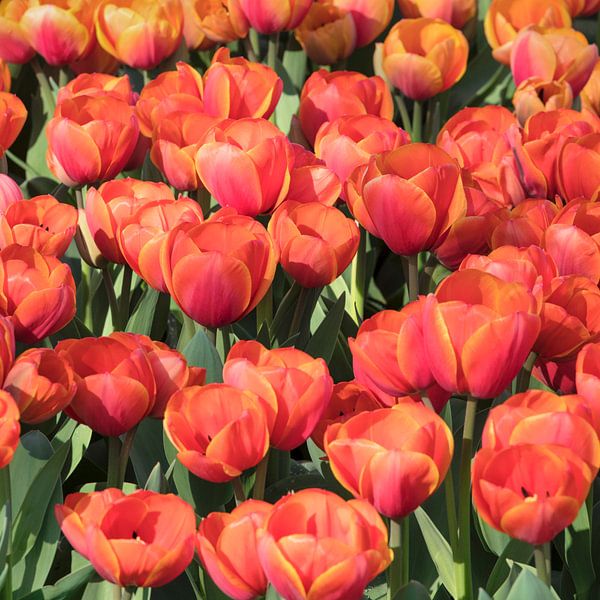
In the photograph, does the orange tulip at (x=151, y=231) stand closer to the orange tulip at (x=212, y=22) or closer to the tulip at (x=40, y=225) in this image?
the tulip at (x=40, y=225)

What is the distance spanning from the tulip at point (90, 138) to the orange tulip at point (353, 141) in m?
0.20

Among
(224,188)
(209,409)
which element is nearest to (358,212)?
(224,188)

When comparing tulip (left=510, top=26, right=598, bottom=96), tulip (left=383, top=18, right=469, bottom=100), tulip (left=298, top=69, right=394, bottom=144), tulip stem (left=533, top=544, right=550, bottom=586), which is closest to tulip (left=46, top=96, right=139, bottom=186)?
tulip (left=298, top=69, right=394, bottom=144)

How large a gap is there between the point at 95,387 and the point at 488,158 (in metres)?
0.67

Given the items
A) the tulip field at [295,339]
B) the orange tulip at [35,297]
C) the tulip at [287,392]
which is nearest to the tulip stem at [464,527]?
the tulip field at [295,339]

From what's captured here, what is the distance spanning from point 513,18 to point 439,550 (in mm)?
1089

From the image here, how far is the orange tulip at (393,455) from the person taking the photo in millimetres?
713

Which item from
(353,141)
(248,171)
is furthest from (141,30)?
(248,171)

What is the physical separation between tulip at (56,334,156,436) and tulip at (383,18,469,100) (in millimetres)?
814

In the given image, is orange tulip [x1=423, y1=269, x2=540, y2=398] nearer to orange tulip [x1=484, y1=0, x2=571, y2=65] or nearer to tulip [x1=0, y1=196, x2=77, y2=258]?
tulip [x1=0, y1=196, x2=77, y2=258]

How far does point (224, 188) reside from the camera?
109 cm

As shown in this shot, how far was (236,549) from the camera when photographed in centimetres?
69

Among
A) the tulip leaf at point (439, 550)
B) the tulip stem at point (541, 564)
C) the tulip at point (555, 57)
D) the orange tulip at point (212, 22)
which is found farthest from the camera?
the orange tulip at point (212, 22)

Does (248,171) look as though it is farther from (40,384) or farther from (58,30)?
(58,30)
